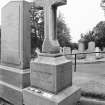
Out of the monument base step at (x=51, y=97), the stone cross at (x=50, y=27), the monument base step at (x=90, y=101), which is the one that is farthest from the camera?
the monument base step at (x=90, y=101)

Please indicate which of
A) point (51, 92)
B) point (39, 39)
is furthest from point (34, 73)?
point (39, 39)

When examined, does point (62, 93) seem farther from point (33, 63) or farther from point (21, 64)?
point (21, 64)

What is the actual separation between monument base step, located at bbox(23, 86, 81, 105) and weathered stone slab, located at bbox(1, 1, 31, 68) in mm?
919

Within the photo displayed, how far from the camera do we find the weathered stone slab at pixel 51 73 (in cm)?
252

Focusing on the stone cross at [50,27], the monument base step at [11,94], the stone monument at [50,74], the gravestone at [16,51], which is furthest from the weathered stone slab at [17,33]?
the stone cross at [50,27]

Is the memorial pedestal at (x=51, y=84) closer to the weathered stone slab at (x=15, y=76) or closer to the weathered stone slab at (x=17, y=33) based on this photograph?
the weathered stone slab at (x=15, y=76)

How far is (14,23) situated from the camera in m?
3.43

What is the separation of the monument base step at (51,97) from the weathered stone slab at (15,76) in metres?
0.47

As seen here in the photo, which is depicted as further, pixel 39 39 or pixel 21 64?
pixel 39 39

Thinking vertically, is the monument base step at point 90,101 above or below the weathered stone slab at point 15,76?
below

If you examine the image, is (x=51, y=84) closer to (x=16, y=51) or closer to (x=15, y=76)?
(x=15, y=76)

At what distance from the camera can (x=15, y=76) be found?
3416 millimetres

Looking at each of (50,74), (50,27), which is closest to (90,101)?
(50,74)

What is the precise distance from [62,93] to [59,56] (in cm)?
85
